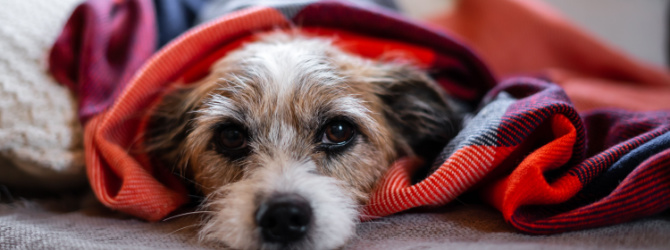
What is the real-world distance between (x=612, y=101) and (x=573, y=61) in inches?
28.1

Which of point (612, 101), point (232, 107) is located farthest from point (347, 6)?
point (612, 101)

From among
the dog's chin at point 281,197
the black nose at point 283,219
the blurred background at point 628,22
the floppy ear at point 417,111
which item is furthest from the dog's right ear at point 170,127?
the blurred background at point 628,22

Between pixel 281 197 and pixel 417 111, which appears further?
pixel 417 111

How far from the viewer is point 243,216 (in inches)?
46.0

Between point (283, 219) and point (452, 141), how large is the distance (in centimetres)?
58

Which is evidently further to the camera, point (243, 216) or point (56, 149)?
point (56, 149)

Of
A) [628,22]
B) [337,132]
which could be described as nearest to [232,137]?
[337,132]

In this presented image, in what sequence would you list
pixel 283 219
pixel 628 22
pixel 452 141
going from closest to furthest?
pixel 283 219 < pixel 452 141 < pixel 628 22

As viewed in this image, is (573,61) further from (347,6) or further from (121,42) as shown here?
(121,42)

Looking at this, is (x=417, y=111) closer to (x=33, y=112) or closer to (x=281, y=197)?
(x=281, y=197)

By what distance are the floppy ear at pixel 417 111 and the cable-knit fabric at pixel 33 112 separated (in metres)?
1.08

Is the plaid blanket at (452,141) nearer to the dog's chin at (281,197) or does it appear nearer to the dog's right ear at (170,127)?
the dog's right ear at (170,127)

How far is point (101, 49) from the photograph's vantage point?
5.27 feet

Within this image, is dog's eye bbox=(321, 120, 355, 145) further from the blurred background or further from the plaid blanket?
the blurred background
